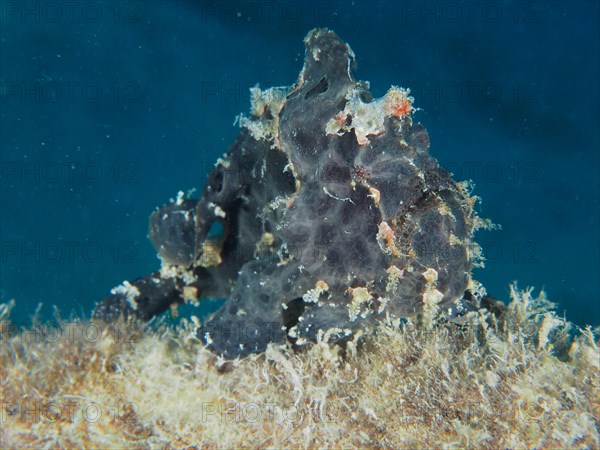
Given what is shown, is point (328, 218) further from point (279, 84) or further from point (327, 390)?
point (279, 84)

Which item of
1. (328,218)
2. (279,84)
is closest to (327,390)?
(328,218)

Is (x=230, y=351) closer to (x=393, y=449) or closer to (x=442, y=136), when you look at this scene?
(x=393, y=449)

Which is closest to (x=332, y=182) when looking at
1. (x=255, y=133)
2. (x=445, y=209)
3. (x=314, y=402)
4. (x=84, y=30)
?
(x=445, y=209)

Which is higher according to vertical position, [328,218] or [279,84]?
[279,84]

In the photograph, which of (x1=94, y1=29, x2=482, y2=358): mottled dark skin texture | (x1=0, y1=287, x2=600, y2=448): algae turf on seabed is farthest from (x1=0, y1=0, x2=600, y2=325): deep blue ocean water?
(x1=0, y1=287, x2=600, y2=448): algae turf on seabed

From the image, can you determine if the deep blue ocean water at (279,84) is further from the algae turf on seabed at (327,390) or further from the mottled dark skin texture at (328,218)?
the algae turf on seabed at (327,390)

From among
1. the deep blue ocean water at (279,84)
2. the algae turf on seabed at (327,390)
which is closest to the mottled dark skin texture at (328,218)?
the algae turf on seabed at (327,390)

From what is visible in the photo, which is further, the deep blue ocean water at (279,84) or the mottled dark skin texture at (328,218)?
the deep blue ocean water at (279,84)
